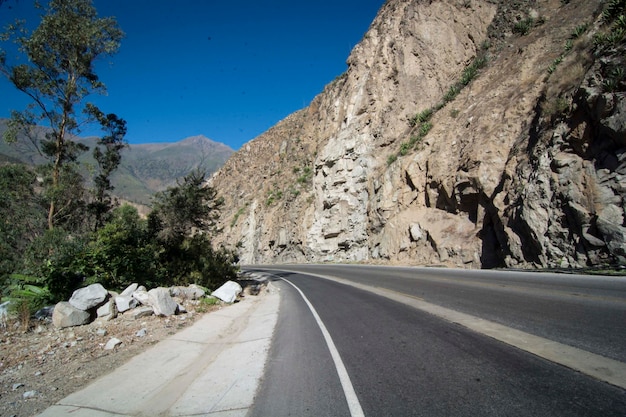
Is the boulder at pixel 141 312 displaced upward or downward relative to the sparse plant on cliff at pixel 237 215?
downward

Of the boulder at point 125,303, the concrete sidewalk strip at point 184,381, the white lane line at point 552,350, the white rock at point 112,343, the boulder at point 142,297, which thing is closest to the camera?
the white lane line at point 552,350

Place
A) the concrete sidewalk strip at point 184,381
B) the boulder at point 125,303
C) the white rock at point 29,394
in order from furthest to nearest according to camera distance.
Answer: the boulder at point 125,303 → the white rock at point 29,394 → the concrete sidewalk strip at point 184,381

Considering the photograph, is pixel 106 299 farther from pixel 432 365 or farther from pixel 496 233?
pixel 496 233

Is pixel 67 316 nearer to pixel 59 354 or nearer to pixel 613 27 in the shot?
pixel 59 354

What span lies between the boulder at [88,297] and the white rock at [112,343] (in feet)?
6.05

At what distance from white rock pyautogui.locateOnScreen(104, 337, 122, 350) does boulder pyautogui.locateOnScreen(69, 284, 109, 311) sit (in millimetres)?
1844

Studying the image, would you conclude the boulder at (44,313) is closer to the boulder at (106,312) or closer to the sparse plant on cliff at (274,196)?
the boulder at (106,312)

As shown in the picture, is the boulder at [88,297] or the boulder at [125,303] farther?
the boulder at [125,303]

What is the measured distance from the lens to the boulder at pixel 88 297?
7.34 metres

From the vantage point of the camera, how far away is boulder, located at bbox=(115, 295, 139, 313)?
315 inches

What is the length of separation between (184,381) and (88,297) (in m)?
4.63

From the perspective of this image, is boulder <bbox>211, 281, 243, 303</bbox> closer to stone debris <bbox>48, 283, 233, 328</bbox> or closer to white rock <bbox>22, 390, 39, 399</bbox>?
stone debris <bbox>48, 283, 233, 328</bbox>

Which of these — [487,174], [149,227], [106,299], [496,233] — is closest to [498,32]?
[487,174]

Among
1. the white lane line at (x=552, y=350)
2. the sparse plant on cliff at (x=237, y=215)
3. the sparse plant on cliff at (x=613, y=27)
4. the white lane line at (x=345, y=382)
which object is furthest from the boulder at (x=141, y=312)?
the sparse plant on cliff at (x=237, y=215)
